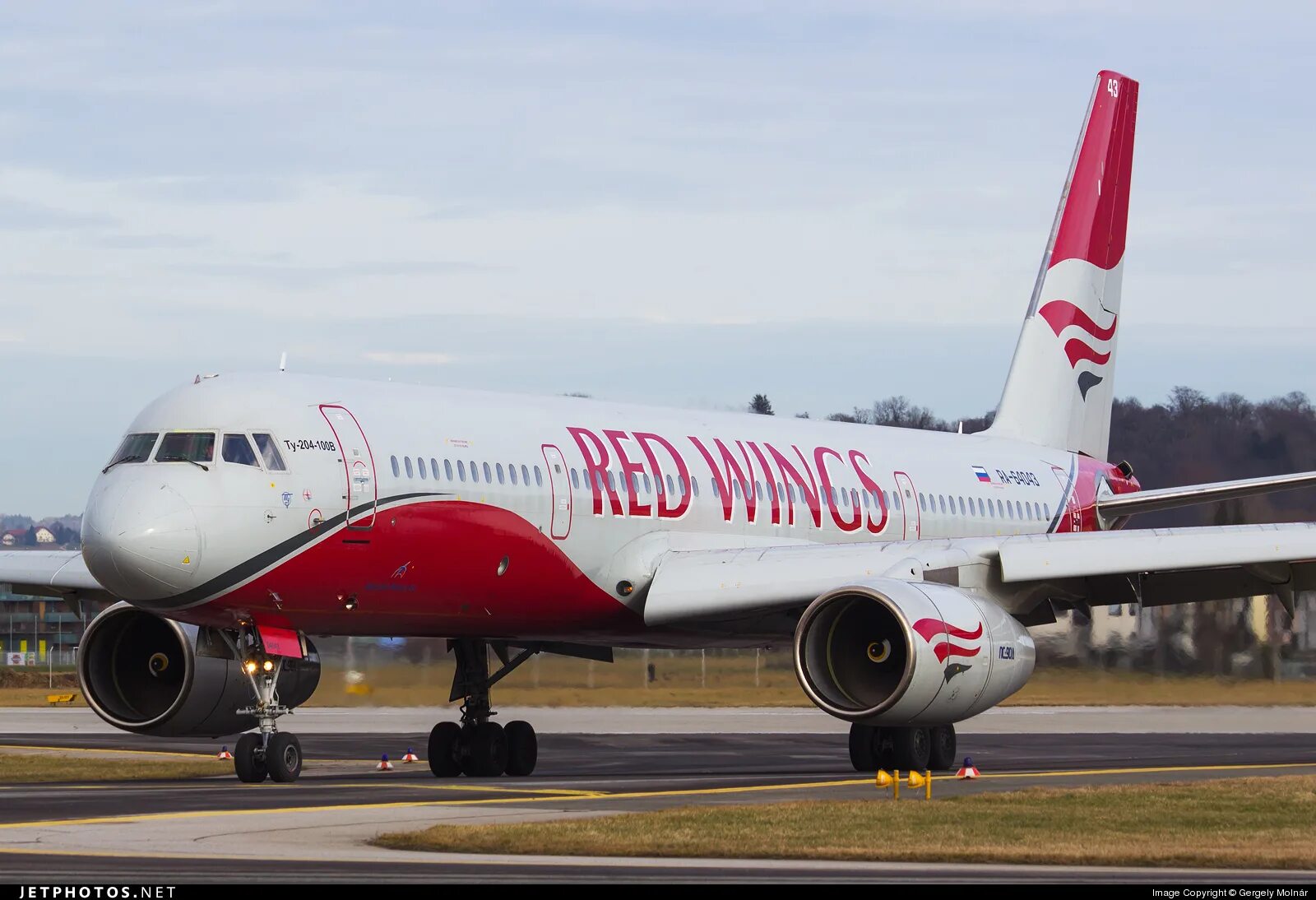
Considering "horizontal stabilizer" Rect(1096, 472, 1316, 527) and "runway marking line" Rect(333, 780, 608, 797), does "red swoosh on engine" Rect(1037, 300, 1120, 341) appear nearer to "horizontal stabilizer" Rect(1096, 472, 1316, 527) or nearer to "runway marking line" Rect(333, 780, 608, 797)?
"horizontal stabilizer" Rect(1096, 472, 1316, 527)

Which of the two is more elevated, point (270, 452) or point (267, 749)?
point (270, 452)

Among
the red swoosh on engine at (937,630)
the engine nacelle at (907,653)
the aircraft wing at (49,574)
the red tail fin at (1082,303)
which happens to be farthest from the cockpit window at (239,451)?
the red tail fin at (1082,303)

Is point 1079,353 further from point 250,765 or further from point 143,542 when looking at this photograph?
point 143,542

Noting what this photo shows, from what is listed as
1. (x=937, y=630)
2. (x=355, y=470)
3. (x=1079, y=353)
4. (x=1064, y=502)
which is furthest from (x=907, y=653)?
(x=1079, y=353)

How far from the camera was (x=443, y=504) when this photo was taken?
23.5 meters

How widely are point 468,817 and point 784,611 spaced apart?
8.77 metres

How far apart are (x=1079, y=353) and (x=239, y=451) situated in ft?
68.3

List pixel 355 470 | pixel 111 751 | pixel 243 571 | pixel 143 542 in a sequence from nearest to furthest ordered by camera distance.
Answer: pixel 143 542
pixel 243 571
pixel 355 470
pixel 111 751

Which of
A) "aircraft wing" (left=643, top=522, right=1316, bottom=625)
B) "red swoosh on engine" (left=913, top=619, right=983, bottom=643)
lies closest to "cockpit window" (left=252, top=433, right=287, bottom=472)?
"aircraft wing" (left=643, top=522, right=1316, bottom=625)

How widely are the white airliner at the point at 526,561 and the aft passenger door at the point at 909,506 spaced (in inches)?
3.4

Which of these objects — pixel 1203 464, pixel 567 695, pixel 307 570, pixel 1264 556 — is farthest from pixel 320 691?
pixel 1203 464

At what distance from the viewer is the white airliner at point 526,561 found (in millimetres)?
21734

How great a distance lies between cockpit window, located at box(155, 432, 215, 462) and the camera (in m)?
21.6

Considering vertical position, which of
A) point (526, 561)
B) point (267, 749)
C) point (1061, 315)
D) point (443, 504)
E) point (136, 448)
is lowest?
point (267, 749)
